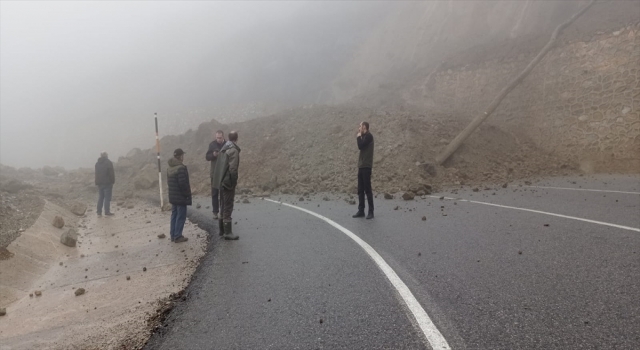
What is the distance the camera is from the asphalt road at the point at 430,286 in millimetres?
3350

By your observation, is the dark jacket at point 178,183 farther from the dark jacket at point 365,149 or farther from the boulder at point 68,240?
the dark jacket at point 365,149

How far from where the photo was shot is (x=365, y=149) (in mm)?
9633

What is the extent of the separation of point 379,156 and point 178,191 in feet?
35.8

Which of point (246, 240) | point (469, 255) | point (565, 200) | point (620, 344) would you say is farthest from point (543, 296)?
point (565, 200)

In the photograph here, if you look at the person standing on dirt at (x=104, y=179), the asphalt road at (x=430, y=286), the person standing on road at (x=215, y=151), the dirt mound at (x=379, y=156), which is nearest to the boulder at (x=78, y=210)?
the person standing on dirt at (x=104, y=179)

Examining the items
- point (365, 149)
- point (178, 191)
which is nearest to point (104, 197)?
point (178, 191)

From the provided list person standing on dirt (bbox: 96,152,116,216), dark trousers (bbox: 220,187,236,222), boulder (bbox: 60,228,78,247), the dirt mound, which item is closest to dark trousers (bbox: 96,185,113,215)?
person standing on dirt (bbox: 96,152,116,216)

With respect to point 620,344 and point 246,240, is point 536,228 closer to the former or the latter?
point 620,344

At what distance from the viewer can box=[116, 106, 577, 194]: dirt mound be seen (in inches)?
659

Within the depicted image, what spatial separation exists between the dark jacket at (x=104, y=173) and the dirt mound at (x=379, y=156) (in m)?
5.56

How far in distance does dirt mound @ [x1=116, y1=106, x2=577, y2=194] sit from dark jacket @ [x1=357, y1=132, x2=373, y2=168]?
575 centimetres

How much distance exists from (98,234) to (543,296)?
437 inches

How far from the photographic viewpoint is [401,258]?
5.68m

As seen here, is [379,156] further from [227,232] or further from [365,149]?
[227,232]
